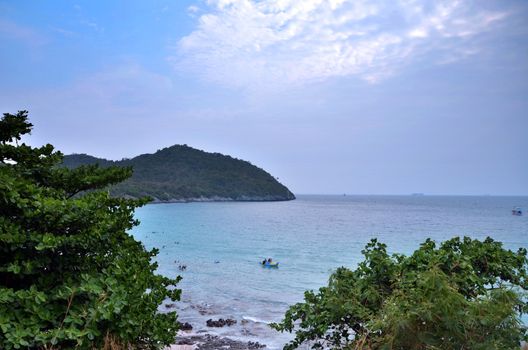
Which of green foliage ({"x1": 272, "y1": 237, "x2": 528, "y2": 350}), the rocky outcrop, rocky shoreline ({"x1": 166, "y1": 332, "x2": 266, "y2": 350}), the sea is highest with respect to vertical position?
green foliage ({"x1": 272, "y1": 237, "x2": 528, "y2": 350})

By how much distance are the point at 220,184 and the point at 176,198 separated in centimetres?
3868

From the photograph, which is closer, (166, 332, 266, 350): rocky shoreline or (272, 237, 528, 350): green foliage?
(272, 237, 528, 350): green foliage

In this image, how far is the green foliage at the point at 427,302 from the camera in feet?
13.5

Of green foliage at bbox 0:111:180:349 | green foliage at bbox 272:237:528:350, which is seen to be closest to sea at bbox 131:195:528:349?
green foliage at bbox 272:237:528:350

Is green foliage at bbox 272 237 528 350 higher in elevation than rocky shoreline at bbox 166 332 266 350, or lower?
higher

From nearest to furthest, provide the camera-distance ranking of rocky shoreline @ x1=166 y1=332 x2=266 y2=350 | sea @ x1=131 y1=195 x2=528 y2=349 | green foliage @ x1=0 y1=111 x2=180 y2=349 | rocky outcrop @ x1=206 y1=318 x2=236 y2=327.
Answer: green foliage @ x1=0 y1=111 x2=180 y2=349
rocky shoreline @ x1=166 y1=332 x2=266 y2=350
rocky outcrop @ x1=206 y1=318 x2=236 y2=327
sea @ x1=131 y1=195 x2=528 y2=349

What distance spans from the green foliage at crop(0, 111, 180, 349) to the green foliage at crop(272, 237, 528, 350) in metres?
2.47

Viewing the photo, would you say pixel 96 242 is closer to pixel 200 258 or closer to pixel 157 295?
pixel 157 295

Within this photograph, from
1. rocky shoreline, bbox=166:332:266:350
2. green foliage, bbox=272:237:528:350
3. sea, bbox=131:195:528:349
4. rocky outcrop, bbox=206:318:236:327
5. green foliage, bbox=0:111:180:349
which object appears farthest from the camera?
sea, bbox=131:195:528:349

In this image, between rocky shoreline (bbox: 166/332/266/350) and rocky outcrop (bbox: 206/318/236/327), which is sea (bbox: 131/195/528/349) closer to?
rocky outcrop (bbox: 206/318/236/327)

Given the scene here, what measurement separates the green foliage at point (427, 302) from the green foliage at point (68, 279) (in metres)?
2.47

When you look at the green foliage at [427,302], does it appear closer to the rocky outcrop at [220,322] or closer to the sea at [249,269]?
the sea at [249,269]

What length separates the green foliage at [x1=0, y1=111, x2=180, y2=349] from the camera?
14.4 feet

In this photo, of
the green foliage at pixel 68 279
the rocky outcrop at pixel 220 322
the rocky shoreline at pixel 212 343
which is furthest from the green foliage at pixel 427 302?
the rocky outcrop at pixel 220 322
